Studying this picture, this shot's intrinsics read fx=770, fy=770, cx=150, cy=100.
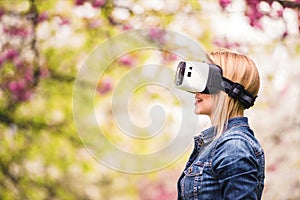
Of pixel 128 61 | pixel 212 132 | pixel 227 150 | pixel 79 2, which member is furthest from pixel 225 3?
pixel 227 150

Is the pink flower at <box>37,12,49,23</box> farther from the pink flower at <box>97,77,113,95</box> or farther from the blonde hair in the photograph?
the blonde hair

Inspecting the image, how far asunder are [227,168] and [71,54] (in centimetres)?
306

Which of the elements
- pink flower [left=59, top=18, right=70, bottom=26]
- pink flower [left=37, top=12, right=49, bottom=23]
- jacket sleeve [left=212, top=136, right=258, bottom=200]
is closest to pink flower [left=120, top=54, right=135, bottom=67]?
pink flower [left=59, top=18, right=70, bottom=26]

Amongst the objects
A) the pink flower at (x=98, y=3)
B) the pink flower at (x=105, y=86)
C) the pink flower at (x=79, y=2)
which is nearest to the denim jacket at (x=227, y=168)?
the pink flower at (x=98, y=3)

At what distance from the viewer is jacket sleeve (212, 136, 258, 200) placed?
1691mm

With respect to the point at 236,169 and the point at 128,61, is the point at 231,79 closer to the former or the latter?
the point at 236,169

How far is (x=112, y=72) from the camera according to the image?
4.71 meters

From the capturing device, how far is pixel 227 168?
1.71m

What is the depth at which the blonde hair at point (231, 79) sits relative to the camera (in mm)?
1821

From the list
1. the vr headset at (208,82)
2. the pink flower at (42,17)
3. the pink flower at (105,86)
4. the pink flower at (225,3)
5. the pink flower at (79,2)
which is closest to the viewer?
the vr headset at (208,82)

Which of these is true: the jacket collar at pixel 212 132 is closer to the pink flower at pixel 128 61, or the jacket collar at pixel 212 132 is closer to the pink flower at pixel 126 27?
the pink flower at pixel 126 27

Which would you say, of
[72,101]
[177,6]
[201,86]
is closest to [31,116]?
[72,101]

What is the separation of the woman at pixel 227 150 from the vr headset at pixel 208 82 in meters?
0.01

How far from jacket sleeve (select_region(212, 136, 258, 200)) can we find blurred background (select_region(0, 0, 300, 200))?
1.71 m
